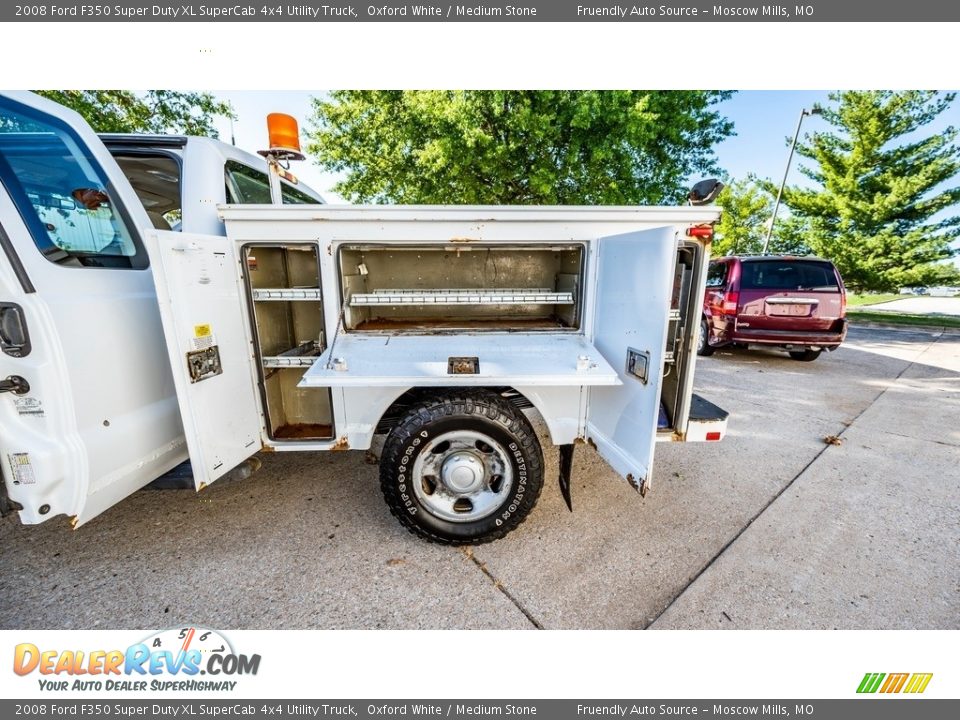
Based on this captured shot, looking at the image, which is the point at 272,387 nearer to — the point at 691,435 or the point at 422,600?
the point at 422,600

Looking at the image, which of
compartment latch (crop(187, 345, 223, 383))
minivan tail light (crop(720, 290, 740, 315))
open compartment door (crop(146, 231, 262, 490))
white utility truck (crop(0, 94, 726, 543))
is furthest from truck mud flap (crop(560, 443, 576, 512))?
minivan tail light (crop(720, 290, 740, 315))

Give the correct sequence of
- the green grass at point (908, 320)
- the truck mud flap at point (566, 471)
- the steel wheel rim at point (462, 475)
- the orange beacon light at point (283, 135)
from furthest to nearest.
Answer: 1. the green grass at point (908, 320)
2. the truck mud flap at point (566, 471)
3. the orange beacon light at point (283, 135)
4. the steel wheel rim at point (462, 475)

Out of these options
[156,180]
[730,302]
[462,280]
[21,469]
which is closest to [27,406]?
[21,469]

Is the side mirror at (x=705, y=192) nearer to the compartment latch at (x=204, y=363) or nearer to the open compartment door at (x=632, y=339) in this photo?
the open compartment door at (x=632, y=339)

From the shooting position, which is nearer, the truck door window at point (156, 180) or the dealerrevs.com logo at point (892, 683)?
the dealerrevs.com logo at point (892, 683)

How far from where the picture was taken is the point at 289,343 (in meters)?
3.16

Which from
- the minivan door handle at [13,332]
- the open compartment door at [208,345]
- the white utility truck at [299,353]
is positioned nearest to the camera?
the minivan door handle at [13,332]

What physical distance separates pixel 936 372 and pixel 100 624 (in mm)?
10976

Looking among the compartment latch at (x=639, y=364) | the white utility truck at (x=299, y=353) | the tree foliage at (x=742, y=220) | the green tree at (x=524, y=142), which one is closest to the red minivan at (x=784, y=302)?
the green tree at (x=524, y=142)

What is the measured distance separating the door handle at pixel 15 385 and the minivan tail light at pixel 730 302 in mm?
8031

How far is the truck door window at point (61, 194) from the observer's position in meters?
1.77

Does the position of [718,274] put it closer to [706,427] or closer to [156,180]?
[706,427]

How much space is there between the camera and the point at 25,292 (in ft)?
5.30

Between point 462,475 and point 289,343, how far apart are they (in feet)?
6.20
